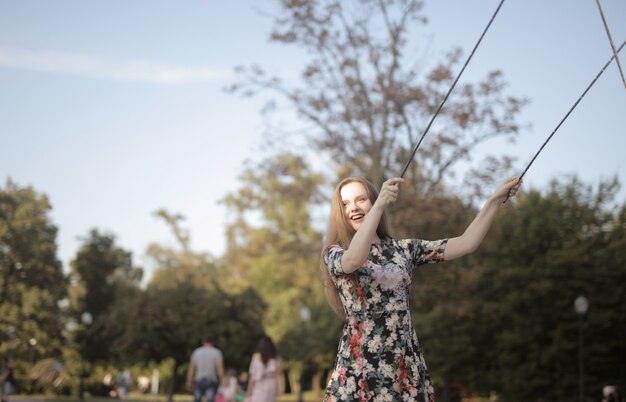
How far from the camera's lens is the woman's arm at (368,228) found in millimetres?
3729

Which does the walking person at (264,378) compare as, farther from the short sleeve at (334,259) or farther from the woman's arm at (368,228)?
the woman's arm at (368,228)

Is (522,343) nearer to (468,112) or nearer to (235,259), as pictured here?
(468,112)

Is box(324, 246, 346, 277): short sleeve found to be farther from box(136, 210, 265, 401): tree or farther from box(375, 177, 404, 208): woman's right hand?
box(136, 210, 265, 401): tree

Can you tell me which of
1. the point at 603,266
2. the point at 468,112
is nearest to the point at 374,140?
the point at 468,112

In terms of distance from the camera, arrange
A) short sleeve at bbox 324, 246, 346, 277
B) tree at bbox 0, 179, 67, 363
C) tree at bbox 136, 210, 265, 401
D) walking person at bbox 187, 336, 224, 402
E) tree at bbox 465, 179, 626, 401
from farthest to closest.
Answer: tree at bbox 0, 179, 67, 363 → tree at bbox 136, 210, 265, 401 → tree at bbox 465, 179, 626, 401 → walking person at bbox 187, 336, 224, 402 → short sleeve at bbox 324, 246, 346, 277

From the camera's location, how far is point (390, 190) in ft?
12.4

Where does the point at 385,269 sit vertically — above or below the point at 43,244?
below

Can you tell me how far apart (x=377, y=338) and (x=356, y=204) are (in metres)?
0.72

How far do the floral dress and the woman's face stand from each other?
0.71ft

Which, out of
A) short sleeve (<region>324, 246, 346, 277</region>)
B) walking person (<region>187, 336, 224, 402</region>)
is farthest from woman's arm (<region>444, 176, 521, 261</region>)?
walking person (<region>187, 336, 224, 402</region>)

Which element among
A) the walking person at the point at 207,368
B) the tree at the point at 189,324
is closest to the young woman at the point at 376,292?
the walking person at the point at 207,368

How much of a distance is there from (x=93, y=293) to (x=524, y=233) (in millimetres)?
26194

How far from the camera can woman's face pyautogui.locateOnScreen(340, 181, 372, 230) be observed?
13.9 feet

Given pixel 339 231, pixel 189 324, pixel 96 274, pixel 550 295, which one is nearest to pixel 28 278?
pixel 96 274
